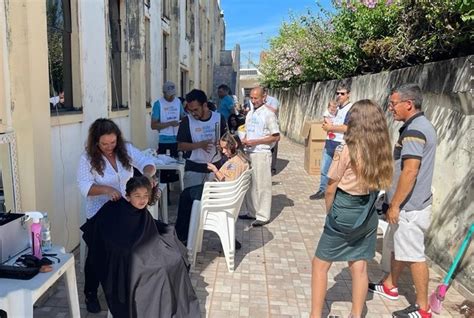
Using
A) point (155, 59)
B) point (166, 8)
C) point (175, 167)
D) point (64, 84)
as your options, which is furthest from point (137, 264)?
point (166, 8)

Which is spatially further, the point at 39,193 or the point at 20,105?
the point at 39,193

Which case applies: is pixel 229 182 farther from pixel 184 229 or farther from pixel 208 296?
pixel 208 296

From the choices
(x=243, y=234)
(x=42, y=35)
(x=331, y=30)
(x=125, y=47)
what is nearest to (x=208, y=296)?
(x=243, y=234)

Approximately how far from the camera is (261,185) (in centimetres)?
498

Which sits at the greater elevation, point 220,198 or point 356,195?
point 356,195

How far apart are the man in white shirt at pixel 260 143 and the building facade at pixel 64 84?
1.84m

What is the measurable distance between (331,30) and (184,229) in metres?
7.57

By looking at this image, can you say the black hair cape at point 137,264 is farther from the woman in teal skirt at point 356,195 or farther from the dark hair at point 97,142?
the woman in teal skirt at point 356,195

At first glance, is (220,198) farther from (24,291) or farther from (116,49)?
(116,49)

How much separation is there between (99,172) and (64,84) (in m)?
1.47

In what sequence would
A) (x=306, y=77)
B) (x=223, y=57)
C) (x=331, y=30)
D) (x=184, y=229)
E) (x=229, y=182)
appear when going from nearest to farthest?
(x=229, y=182), (x=184, y=229), (x=331, y=30), (x=306, y=77), (x=223, y=57)

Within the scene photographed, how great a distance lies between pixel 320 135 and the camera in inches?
318

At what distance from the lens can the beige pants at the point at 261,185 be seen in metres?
4.94

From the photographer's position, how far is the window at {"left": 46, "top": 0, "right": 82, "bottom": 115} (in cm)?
371
